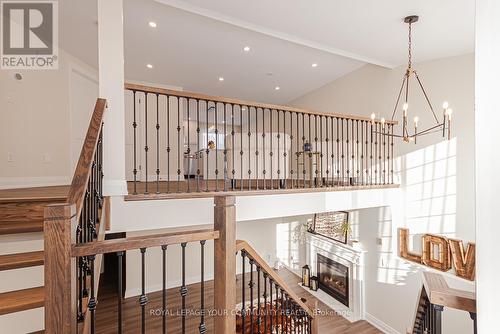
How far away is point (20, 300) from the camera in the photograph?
1419mm

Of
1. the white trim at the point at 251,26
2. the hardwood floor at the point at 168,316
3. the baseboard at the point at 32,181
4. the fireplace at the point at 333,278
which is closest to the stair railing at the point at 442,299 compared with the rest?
the hardwood floor at the point at 168,316

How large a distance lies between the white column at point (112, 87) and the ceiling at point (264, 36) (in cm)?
141

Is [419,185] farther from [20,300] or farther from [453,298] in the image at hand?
[20,300]

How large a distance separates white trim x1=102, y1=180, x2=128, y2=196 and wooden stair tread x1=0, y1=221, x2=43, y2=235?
1.67ft

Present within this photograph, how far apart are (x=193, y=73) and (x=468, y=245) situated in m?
5.98

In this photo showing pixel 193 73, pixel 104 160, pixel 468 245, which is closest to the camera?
pixel 104 160

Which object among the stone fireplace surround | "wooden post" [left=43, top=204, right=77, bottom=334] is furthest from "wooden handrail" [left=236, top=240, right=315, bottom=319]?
the stone fireplace surround

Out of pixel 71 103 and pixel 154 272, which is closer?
pixel 71 103

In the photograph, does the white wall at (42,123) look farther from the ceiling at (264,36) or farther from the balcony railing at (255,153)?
the balcony railing at (255,153)

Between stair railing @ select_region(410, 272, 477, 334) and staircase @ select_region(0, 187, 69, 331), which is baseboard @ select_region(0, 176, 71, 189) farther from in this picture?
stair railing @ select_region(410, 272, 477, 334)

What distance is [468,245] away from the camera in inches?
157

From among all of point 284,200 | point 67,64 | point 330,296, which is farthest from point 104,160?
point 330,296

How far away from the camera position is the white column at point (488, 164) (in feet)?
2.25

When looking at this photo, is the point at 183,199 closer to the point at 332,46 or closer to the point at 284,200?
the point at 284,200
